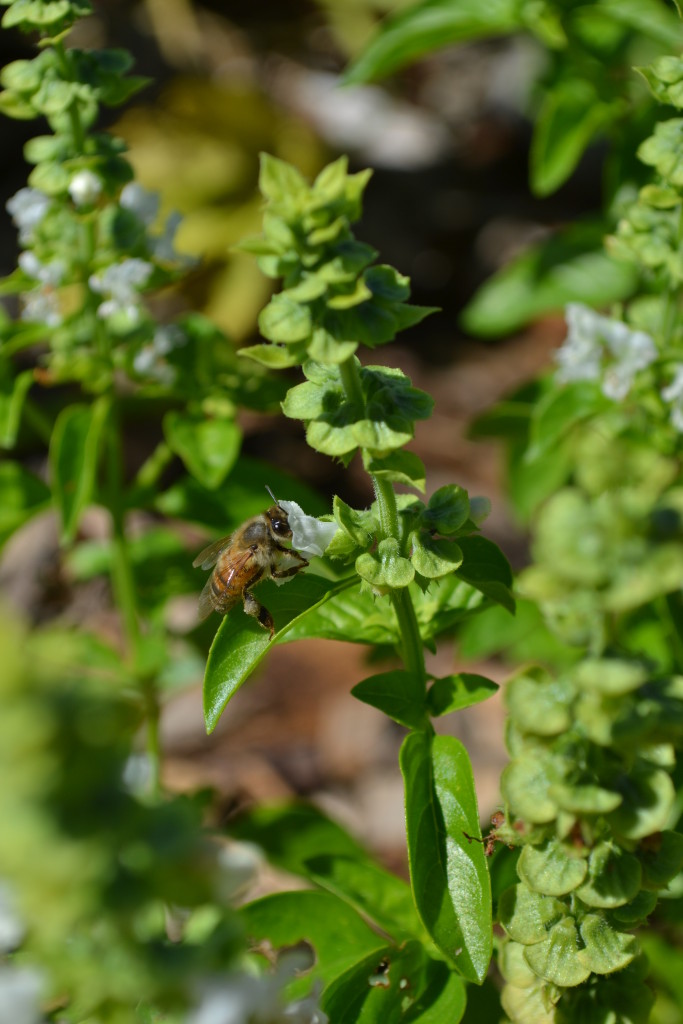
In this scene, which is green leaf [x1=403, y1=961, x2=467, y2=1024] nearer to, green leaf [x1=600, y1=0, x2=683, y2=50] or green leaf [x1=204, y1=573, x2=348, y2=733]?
green leaf [x1=204, y1=573, x2=348, y2=733]

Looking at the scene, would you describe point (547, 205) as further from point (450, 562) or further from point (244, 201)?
point (450, 562)

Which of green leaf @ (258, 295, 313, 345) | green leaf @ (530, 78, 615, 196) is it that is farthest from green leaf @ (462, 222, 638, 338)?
green leaf @ (258, 295, 313, 345)

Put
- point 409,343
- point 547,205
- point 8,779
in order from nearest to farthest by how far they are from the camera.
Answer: point 8,779
point 409,343
point 547,205

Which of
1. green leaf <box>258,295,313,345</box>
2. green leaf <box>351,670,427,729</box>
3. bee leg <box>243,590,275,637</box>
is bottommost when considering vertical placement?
green leaf <box>351,670,427,729</box>

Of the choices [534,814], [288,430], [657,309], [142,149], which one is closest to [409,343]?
[288,430]

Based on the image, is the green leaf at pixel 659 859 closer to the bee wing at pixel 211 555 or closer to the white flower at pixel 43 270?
the bee wing at pixel 211 555

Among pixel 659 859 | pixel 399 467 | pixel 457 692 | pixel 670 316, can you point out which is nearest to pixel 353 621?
pixel 457 692

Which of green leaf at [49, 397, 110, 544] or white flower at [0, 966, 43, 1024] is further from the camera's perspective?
green leaf at [49, 397, 110, 544]
